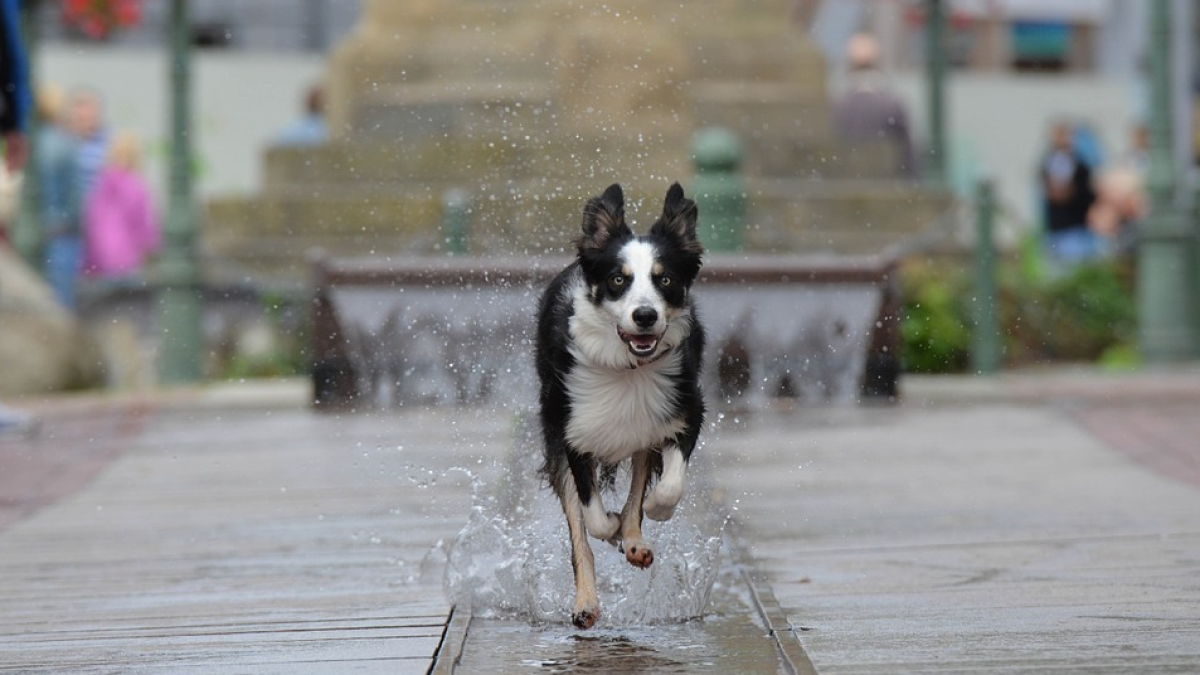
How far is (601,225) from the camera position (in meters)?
6.07

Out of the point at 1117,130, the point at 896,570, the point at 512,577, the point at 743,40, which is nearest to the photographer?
the point at 512,577

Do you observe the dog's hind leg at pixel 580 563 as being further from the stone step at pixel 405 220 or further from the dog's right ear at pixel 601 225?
the stone step at pixel 405 220

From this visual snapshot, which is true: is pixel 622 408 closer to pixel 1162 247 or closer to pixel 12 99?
→ pixel 12 99

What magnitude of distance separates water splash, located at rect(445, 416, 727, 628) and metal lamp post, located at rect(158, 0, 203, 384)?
30.5 ft

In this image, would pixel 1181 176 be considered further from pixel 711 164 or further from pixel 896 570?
pixel 896 570

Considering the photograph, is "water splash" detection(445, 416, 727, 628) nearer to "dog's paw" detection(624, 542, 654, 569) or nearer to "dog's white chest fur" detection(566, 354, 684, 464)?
"dog's paw" detection(624, 542, 654, 569)

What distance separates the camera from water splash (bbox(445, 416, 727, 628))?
6.25m

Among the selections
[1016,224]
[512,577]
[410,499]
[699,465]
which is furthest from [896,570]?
[1016,224]

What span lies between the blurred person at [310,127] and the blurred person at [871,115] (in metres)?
4.51

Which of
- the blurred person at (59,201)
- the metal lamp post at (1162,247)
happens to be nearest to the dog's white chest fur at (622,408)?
the metal lamp post at (1162,247)

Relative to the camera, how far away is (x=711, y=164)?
51.2 ft

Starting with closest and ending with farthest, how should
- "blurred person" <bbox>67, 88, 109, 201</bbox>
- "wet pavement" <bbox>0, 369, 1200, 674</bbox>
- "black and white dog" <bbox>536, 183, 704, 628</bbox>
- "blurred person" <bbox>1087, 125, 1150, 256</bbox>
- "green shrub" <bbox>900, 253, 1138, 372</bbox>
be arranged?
1. "wet pavement" <bbox>0, 369, 1200, 674</bbox>
2. "black and white dog" <bbox>536, 183, 704, 628</bbox>
3. "green shrub" <bbox>900, 253, 1138, 372</bbox>
4. "blurred person" <bbox>67, 88, 109, 201</bbox>
5. "blurred person" <bbox>1087, 125, 1150, 256</bbox>

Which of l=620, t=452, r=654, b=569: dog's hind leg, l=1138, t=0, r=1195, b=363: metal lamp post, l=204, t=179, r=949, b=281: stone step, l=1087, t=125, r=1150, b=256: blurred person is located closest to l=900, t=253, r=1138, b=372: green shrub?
l=1138, t=0, r=1195, b=363: metal lamp post

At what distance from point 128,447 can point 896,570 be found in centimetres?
617
